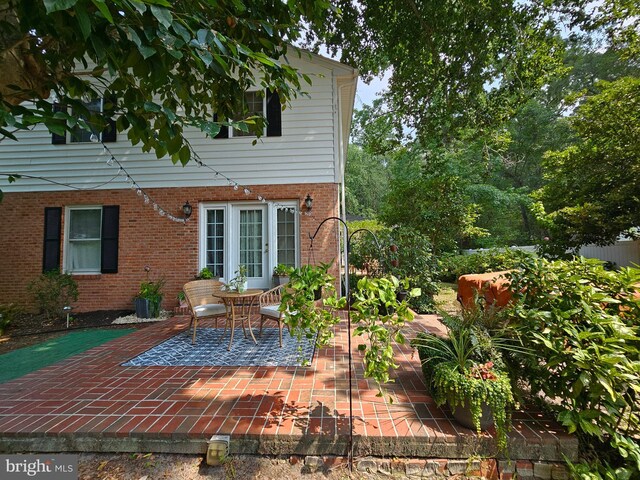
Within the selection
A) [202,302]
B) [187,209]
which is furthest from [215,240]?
[202,302]

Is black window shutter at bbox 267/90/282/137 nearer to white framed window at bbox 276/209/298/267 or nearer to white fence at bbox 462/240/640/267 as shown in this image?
white framed window at bbox 276/209/298/267

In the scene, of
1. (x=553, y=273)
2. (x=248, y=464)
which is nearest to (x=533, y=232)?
(x=553, y=273)

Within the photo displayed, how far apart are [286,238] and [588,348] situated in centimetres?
513

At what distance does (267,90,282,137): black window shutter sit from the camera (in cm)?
624

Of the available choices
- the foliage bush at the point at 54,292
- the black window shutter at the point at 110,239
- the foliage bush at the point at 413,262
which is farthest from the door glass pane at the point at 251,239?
the foliage bush at the point at 54,292

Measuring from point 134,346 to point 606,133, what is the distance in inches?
428

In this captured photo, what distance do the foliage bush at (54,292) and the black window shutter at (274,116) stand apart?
5329mm

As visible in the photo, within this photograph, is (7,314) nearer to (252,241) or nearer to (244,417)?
(252,241)

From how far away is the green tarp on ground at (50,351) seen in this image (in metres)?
3.45

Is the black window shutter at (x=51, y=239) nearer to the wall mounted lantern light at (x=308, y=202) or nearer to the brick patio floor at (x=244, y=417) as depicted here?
the brick patio floor at (x=244, y=417)

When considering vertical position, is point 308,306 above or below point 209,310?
above

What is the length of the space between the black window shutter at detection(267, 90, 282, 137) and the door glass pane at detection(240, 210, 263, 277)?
5.81 feet

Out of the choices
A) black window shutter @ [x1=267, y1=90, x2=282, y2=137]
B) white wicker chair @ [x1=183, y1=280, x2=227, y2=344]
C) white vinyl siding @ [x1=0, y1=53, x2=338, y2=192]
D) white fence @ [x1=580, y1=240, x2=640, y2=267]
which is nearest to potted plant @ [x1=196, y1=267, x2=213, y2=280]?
white wicker chair @ [x1=183, y1=280, x2=227, y2=344]

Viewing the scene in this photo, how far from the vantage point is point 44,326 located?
5598mm
